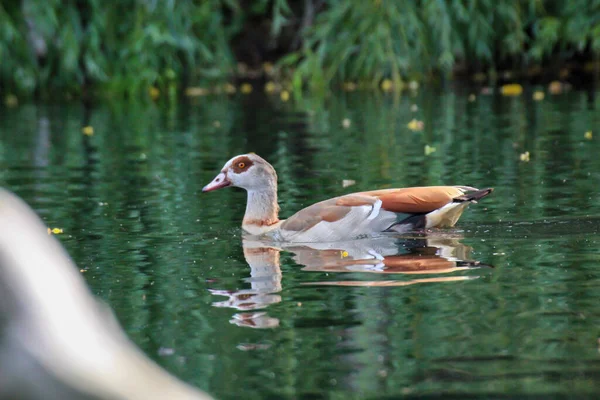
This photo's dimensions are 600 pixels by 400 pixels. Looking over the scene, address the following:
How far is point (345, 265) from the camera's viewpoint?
7.43m

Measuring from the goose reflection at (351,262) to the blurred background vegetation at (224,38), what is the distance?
1249 centimetres

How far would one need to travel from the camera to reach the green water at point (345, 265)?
485 cm

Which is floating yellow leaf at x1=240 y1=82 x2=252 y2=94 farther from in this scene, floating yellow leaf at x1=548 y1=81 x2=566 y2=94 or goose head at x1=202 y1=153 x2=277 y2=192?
goose head at x1=202 y1=153 x2=277 y2=192

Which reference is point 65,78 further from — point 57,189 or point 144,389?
point 144,389

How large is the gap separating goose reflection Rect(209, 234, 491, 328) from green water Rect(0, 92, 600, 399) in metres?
0.02

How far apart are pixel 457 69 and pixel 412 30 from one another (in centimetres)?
590

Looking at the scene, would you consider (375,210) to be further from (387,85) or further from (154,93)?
Answer: (154,93)

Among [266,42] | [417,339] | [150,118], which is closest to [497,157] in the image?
[417,339]

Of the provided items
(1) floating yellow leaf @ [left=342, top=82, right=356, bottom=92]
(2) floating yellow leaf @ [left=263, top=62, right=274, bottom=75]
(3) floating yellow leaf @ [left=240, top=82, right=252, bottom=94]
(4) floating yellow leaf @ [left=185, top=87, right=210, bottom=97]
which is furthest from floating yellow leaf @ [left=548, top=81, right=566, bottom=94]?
(4) floating yellow leaf @ [left=185, top=87, right=210, bottom=97]

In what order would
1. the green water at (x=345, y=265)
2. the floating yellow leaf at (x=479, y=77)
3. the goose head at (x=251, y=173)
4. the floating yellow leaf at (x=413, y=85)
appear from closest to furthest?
1. the green water at (x=345, y=265)
2. the goose head at (x=251, y=173)
3. the floating yellow leaf at (x=413, y=85)
4. the floating yellow leaf at (x=479, y=77)

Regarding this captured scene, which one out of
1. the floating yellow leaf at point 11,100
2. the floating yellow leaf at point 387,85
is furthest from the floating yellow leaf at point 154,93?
the floating yellow leaf at point 387,85

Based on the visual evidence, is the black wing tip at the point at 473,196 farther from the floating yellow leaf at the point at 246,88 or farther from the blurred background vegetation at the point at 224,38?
the floating yellow leaf at the point at 246,88

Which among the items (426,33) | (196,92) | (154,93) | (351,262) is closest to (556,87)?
(426,33)

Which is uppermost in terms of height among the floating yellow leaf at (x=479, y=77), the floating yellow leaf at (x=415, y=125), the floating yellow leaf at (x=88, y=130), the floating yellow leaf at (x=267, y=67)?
the floating yellow leaf at (x=267, y=67)
